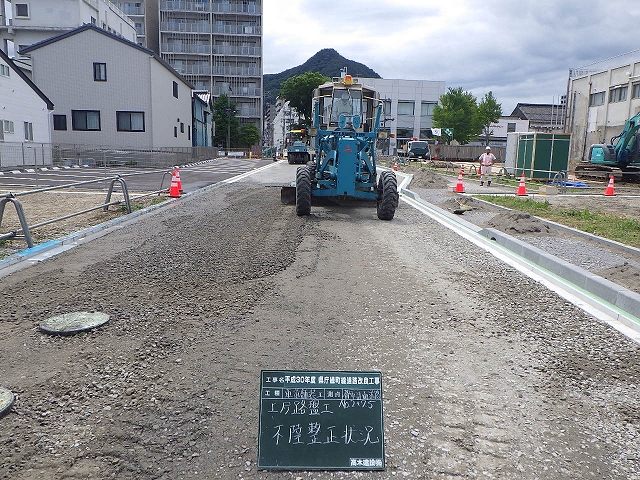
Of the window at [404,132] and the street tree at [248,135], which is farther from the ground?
the window at [404,132]

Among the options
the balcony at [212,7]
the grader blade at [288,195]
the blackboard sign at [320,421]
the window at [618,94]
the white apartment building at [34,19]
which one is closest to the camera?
the blackboard sign at [320,421]

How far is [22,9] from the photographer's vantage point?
47750mm

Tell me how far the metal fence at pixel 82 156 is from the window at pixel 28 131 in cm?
109

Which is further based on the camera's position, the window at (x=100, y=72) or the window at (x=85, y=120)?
the window at (x=85, y=120)

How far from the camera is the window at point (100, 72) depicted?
39.3 meters

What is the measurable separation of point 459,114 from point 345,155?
60.8 meters

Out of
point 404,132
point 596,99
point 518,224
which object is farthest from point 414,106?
point 518,224

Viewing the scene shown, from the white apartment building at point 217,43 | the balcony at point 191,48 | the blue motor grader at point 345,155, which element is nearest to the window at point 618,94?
the blue motor grader at point 345,155

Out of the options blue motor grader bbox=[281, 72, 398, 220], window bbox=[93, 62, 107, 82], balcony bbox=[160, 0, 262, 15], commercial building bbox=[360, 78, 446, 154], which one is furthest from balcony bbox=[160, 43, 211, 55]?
blue motor grader bbox=[281, 72, 398, 220]

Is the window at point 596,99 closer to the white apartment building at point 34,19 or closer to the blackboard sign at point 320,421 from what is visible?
the white apartment building at point 34,19

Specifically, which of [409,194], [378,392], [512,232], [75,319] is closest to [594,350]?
[378,392]

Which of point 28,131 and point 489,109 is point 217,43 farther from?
point 28,131

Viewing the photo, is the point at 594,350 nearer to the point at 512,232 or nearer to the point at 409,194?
the point at 512,232

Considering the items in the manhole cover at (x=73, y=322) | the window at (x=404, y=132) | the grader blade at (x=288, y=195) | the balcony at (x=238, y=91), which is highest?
the balcony at (x=238, y=91)
